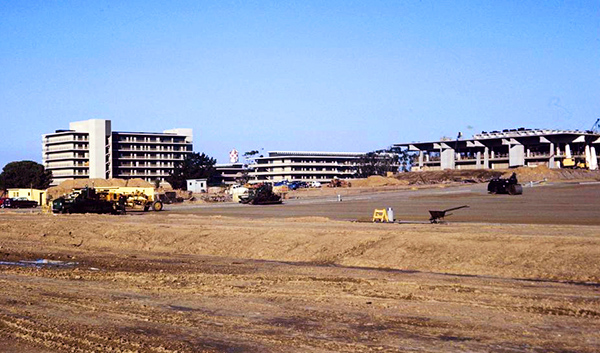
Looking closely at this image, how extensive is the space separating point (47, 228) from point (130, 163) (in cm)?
15028

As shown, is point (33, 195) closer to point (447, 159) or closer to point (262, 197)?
point (262, 197)

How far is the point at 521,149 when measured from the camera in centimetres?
15925

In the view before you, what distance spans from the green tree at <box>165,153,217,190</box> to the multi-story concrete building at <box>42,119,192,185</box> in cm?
1037

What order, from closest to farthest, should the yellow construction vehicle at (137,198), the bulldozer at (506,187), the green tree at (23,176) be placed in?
the yellow construction vehicle at (137,198) → the bulldozer at (506,187) → the green tree at (23,176)

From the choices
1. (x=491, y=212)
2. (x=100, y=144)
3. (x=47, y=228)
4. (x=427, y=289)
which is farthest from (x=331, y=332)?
(x=100, y=144)

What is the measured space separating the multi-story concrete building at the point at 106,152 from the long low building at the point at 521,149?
73.3m

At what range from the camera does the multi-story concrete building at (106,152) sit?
184125 mm

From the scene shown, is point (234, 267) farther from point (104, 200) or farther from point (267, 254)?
point (104, 200)

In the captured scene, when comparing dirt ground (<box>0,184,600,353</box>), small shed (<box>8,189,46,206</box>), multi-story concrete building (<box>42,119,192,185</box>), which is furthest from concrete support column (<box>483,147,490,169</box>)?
dirt ground (<box>0,184,600,353</box>)

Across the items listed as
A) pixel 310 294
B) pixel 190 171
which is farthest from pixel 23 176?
pixel 310 294

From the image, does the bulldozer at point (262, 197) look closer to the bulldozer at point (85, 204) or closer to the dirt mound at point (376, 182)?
the bulldozer at point (85, 204)

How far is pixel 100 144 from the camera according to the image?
184000 millimetres

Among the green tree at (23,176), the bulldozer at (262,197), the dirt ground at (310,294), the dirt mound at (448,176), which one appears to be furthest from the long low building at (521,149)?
the dirt ground at (310,294)

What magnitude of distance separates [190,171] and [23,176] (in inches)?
1503
